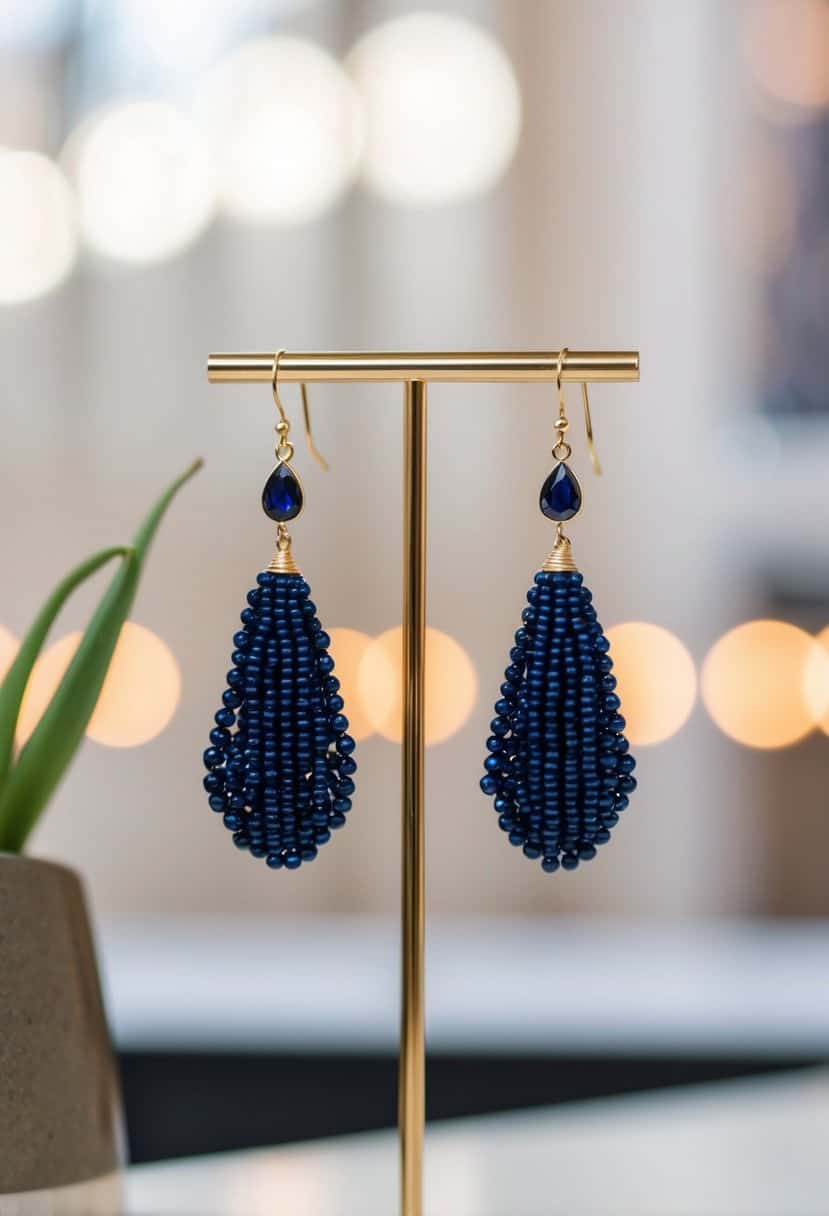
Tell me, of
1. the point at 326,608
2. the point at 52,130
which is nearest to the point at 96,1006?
the point at 326,608

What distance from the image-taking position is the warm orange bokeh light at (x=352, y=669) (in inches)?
59.2

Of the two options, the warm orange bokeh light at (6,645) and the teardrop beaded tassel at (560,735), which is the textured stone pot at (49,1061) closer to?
the teardrop beaded tassel at (560,735)

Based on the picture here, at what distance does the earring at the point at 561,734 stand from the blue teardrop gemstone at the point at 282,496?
0.09 metres

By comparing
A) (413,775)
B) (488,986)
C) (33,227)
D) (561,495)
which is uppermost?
(33,227)

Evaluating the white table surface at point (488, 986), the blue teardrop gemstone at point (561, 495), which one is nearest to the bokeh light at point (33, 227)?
the white table surface at point (488, 986)

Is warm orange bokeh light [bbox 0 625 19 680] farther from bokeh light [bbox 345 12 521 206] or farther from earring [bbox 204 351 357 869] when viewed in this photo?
earring [bbox 204 351 357 869]

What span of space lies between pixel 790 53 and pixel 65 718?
1.43 metres

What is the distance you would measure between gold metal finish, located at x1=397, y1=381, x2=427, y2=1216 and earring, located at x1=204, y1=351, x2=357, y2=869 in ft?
0.08

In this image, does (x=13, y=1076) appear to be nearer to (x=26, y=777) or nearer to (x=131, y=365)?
(x=26, y=777)

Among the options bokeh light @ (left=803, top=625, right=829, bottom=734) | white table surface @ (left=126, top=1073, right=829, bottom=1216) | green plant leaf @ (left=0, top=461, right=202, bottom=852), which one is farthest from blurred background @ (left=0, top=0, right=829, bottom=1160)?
green plant leaf @ (left=0, top=461, right=202, bottom=852)

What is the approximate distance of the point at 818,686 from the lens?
1573 millimetres

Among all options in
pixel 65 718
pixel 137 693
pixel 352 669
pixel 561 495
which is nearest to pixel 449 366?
pixel 561 495

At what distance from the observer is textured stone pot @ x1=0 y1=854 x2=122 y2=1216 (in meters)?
0.46

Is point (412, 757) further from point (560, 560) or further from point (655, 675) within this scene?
point (655, 675)
